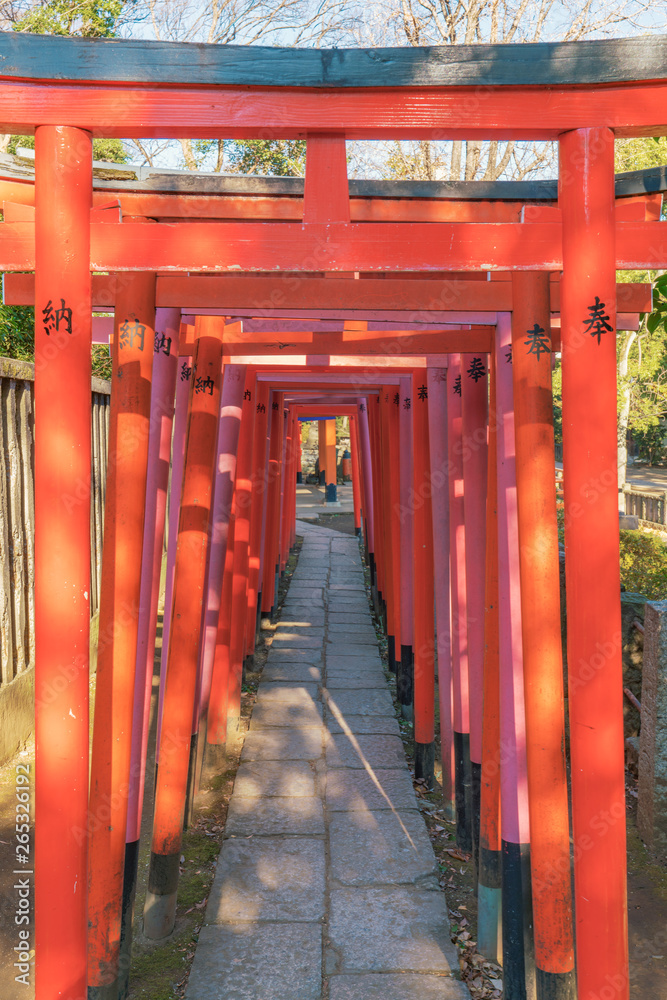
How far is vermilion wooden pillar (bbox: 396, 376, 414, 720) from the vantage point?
534 centimetres

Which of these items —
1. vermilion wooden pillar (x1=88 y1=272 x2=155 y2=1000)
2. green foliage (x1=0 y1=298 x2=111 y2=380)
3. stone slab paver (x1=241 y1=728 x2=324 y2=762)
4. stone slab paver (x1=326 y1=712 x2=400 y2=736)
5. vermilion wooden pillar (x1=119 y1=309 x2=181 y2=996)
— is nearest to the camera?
vermilion wooden pillar (x1=88 y1=272 x2=155 y2=1000)

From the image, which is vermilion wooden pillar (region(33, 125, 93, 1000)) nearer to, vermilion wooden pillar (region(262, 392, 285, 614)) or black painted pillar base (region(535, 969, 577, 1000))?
black painted pillar base (region(535, 969, 577, 1000))

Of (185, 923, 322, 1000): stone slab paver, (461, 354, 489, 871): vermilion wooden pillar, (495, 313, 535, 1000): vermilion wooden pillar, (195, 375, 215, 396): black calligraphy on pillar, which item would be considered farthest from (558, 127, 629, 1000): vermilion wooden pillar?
(195, 375, 215, 396): black calligraphy on pillar

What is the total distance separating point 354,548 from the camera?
13859 millimetres

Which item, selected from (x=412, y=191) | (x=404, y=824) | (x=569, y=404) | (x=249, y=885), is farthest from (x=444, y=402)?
(x=249, y=885)

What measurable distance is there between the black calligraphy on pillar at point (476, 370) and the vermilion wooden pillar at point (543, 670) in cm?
101

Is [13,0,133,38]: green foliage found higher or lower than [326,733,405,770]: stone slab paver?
higher

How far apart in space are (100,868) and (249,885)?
107 centimetres

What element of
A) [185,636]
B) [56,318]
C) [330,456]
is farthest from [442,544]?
[330,456]

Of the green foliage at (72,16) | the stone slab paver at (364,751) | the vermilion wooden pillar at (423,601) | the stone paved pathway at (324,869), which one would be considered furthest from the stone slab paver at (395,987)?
the green foliage at (72,16)

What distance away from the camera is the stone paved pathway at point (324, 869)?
9.42ft

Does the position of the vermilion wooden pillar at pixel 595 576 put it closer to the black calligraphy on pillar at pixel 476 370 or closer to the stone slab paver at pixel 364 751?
the black calligraphy on pillar at pixel 476 370

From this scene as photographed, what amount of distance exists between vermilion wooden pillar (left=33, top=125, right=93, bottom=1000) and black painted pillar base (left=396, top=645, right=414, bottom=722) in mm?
3760

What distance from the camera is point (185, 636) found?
3.44 metres
